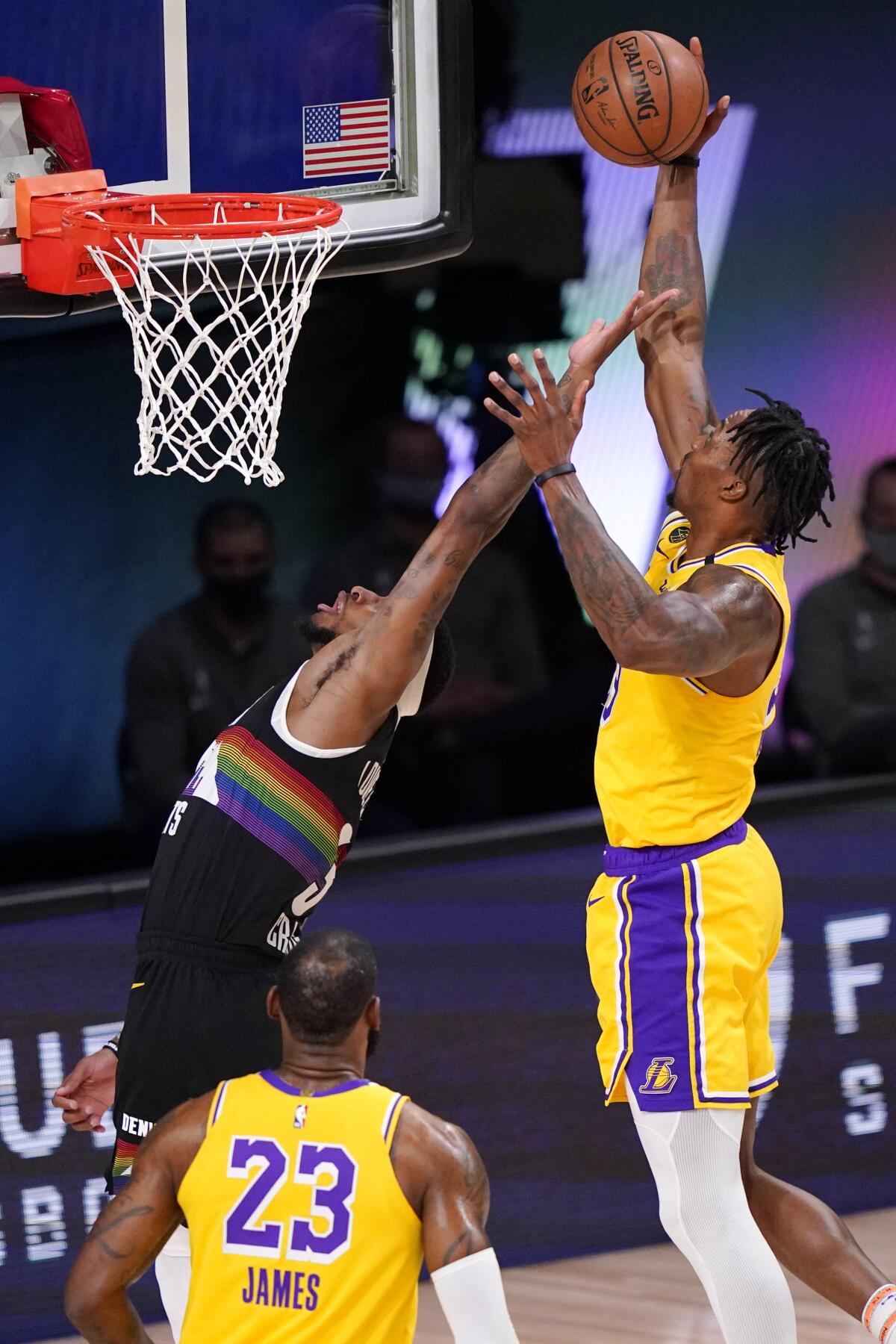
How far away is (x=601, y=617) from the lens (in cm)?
338

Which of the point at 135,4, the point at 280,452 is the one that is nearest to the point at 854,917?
the point at 280,452

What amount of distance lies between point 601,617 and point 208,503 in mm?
2424

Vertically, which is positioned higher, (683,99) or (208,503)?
(683,99)

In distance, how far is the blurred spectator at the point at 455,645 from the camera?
5.74 metres

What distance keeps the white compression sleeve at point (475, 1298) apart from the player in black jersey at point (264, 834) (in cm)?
98

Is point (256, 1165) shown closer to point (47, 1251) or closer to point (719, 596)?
point (719, 596)

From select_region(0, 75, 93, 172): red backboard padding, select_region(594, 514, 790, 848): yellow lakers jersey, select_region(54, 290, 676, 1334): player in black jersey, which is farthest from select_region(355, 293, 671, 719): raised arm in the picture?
select_region(0, 75, 93, 172): red backboard padding

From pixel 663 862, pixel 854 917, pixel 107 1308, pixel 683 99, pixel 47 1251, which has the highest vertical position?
pixel 683 99

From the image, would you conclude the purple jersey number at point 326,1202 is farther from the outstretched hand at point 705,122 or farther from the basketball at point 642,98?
the outstretched hand at point 705,122

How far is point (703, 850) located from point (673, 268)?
54.8 inches

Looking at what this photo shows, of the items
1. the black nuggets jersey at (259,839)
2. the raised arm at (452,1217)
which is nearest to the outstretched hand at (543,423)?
the black nuggets jersey at (259,839)

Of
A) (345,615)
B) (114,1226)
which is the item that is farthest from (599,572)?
(114,1226)

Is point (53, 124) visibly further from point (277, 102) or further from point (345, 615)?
point (345, 615)

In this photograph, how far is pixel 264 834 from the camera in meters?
3.65
